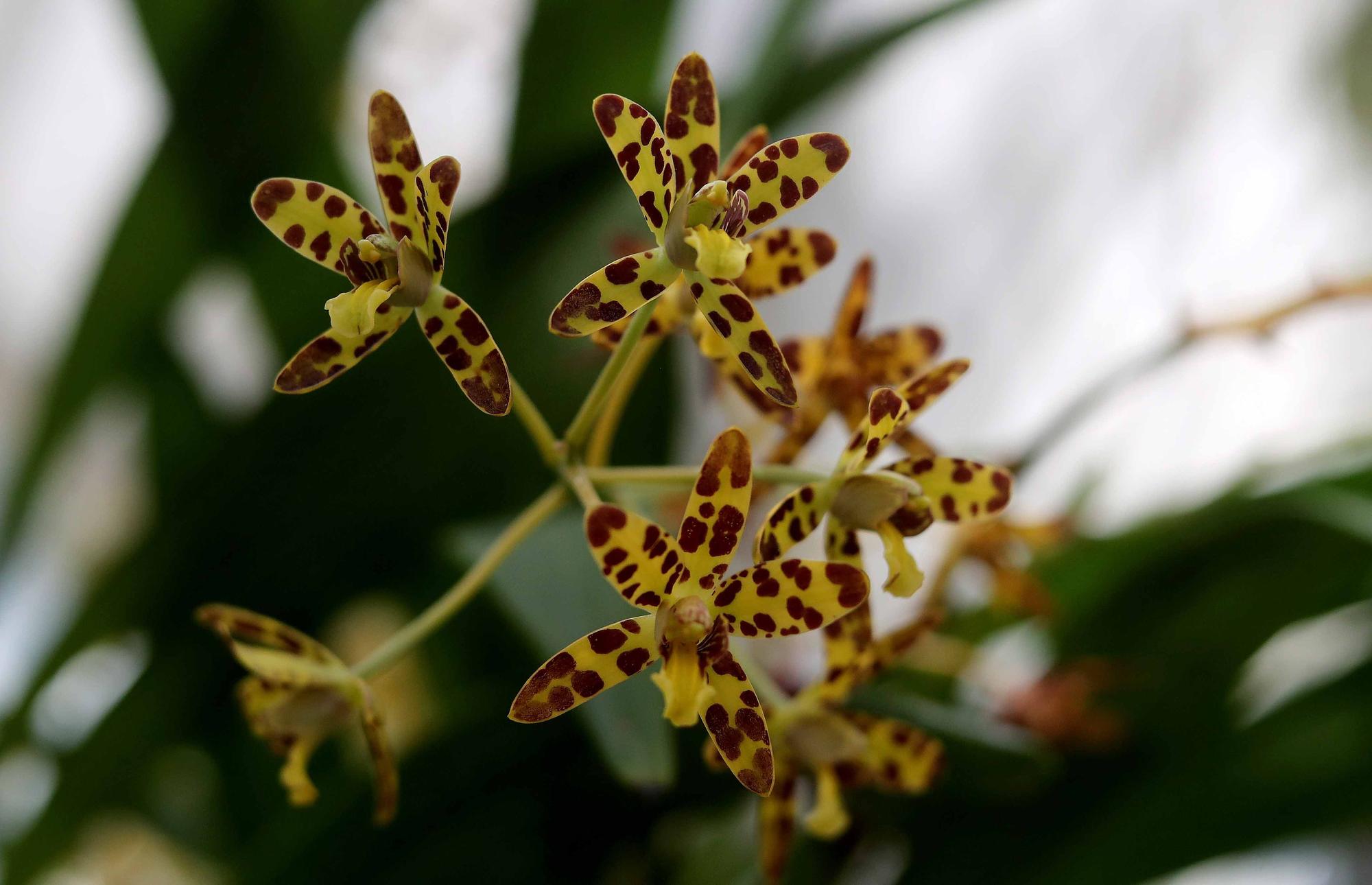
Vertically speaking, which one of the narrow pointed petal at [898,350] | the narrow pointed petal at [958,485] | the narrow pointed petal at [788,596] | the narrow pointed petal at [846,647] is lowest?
the narrow pointed petal at [846,647]

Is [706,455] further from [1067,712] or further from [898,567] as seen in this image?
[1067,712]

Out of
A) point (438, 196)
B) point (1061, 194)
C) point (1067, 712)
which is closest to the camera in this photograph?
point (438, 196)

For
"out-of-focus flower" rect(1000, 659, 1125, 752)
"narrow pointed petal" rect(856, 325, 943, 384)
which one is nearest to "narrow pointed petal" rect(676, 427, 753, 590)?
"narrow pointed petal" rect(856, 325, 943, 384)

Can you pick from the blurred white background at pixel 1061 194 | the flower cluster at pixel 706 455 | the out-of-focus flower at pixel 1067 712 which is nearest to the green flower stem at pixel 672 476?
the flower cluster at pixel 706 455

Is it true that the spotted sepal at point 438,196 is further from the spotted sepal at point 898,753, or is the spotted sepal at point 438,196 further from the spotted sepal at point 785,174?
the spotted sepal at point 898,753

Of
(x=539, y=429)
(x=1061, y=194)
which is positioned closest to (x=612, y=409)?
(x=539, y=429)

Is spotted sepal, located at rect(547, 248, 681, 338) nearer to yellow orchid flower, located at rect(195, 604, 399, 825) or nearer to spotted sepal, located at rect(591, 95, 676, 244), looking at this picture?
spotted sepal, located at rect(591, 95, 676, 244)
